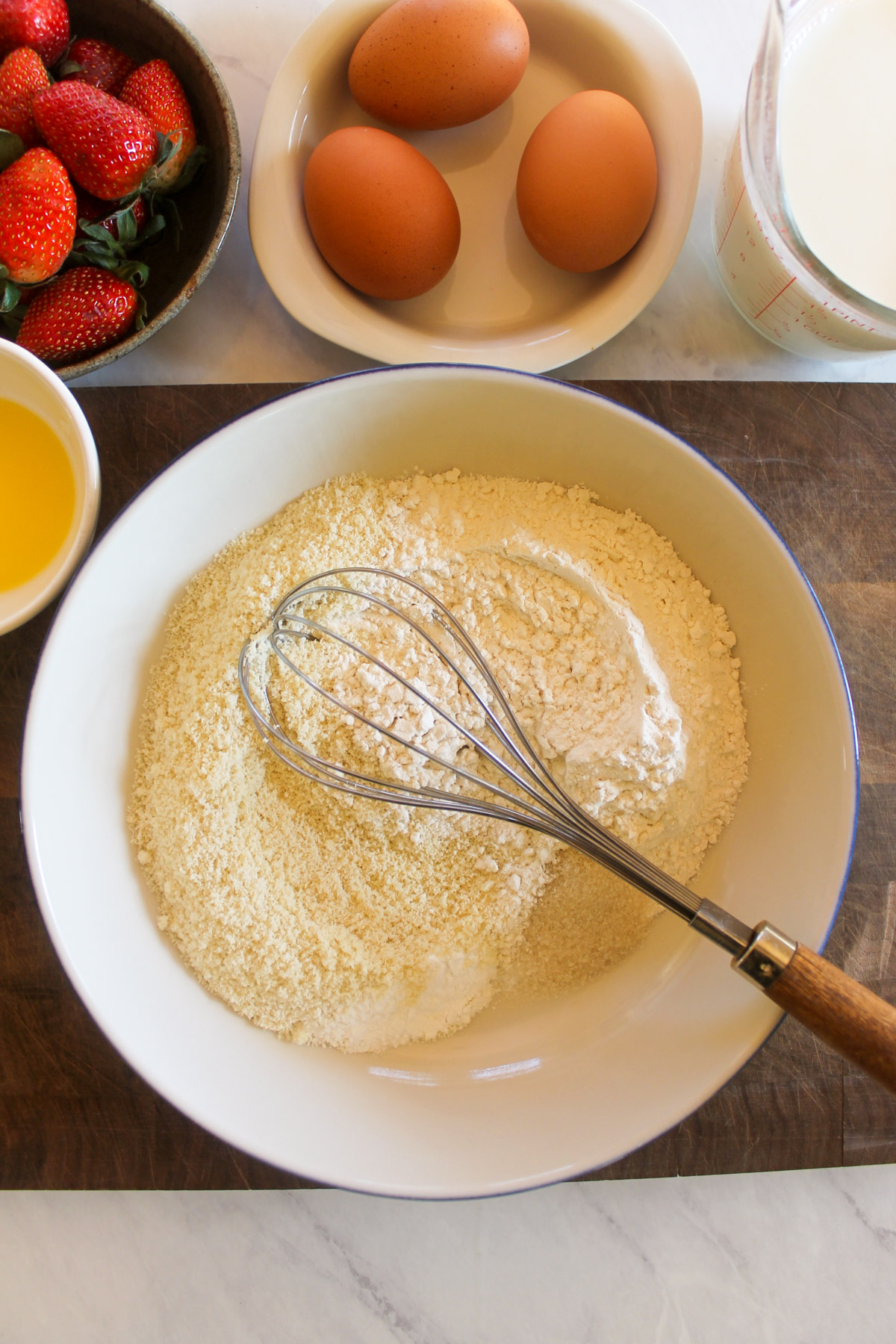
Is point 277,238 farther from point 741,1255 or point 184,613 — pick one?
point 741,1255

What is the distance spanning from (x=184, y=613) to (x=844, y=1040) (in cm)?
56

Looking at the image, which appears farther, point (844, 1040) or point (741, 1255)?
point (741, 1255)

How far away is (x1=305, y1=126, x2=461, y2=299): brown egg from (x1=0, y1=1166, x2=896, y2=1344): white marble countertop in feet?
2.63

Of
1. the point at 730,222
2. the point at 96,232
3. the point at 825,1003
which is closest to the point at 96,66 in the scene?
the point at 96,232

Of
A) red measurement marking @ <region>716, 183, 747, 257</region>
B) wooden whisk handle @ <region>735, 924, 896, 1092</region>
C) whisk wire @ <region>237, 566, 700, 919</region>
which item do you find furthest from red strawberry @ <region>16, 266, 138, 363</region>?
wooden whisk handle @ <region>735, 924, 896, 1092</region>

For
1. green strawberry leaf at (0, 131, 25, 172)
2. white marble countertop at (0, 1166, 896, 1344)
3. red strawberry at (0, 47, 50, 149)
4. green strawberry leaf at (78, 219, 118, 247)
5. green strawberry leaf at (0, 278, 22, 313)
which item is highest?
red strawberry at (0, 47, 50, 149)

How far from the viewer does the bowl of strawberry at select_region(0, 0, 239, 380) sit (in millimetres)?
639

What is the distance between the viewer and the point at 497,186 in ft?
2.47

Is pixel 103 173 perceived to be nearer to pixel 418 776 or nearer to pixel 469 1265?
pixel 418 776

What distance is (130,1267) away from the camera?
0.74m

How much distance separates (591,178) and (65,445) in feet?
1.53

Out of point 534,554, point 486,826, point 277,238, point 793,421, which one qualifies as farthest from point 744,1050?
point 277,238

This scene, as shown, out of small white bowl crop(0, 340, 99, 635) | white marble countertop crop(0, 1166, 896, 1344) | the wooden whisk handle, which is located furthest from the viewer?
white marble countertop crop(0, 1166, 896, 1344)

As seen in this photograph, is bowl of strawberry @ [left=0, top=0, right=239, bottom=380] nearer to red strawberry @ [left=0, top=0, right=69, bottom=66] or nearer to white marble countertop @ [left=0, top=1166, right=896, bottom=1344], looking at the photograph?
red strawberry @ [left=0, top=0, right=69, bottom=66]
